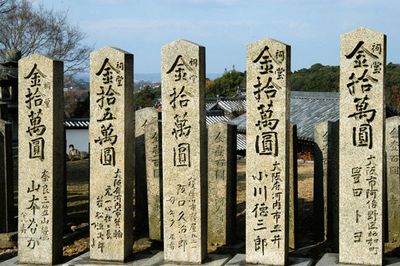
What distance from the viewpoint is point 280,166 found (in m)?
6.12

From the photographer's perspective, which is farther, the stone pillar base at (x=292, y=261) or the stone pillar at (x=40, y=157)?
the stone pillar at (x=40, y=157)

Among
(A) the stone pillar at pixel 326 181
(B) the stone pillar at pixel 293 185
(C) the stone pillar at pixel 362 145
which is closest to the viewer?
(C) the stone pillar at pixel 362 145

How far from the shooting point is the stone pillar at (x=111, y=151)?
6.54 meters

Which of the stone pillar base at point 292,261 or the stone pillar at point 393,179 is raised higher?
the stone pillar at point 393,179

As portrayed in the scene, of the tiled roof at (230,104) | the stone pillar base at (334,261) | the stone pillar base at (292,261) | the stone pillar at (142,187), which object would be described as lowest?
the stone pillar base at (292,261)

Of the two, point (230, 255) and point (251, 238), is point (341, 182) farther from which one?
point (230, 255)

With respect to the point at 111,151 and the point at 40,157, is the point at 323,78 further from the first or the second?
the point at 40,157

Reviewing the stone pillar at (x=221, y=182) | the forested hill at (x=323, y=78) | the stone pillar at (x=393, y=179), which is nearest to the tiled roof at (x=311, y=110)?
the forested hill at (x=323, y=78)

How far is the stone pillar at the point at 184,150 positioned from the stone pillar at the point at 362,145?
150 cm

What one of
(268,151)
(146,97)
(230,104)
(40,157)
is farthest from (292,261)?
(146,97)

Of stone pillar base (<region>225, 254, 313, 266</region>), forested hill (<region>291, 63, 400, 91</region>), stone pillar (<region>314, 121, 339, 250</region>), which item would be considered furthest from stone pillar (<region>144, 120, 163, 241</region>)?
forested hill (<region>291, 63, 400, 91</region>)

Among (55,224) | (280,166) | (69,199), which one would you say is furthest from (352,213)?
(69,199)

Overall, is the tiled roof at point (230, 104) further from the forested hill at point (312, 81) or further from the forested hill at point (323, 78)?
the forested hill at point (323, 78)

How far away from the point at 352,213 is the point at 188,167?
1.81m
